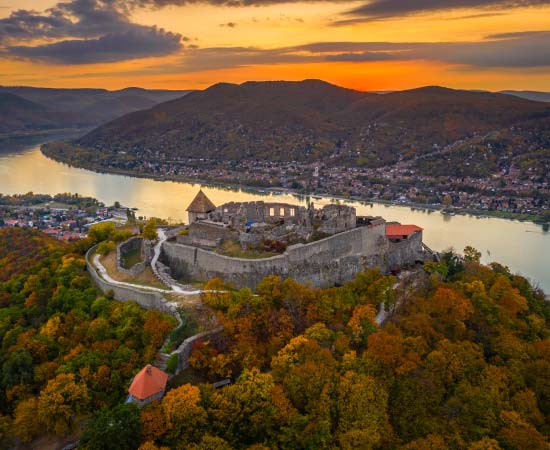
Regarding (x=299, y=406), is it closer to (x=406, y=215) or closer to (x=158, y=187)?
(x=406, y=215)

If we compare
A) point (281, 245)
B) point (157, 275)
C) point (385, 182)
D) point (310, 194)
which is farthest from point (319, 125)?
point (157, 275)

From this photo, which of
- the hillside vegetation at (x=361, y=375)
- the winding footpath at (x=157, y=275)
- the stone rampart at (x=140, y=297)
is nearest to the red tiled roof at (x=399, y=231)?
the hillside vegetation at (x=361, y=375)

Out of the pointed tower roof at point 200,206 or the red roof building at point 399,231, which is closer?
the pointed tower roof at point 200,206

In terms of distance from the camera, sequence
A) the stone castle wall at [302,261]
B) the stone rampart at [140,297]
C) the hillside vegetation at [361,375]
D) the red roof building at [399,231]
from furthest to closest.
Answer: the red roof building at [399,231], the stone castle wall at [302,261], the stone rampart at [140,297], the hillside vegetation at [361,375]

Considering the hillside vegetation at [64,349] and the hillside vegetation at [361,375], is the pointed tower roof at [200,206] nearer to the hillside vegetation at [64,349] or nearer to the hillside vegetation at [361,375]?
the hillside vegetation at [64,349]

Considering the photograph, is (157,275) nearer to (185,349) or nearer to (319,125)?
(185,349)

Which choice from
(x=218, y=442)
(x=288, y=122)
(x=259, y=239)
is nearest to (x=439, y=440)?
(x=218, y=442)

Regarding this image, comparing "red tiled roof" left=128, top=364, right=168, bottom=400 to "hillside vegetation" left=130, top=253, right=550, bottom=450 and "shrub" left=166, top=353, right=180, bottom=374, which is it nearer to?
"hillside vegetation" left=130, top=253, right=550, bottom=450
